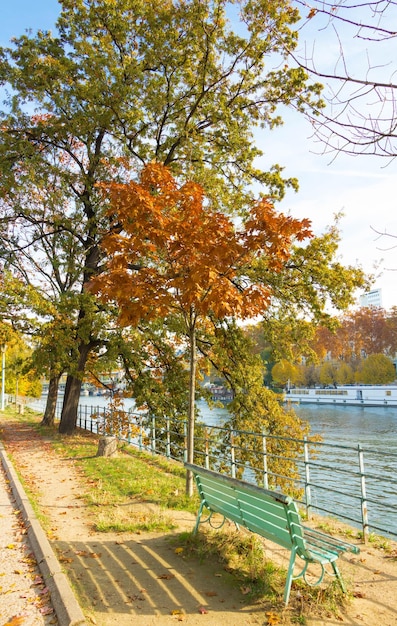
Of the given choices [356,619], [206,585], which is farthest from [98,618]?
[356,619]

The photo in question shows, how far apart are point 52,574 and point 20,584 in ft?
1.06

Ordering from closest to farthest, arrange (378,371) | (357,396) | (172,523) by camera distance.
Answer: (172,523) < (357,396) < (378,371)

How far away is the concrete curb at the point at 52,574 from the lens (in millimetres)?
3701

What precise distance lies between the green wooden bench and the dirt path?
364 millimetres

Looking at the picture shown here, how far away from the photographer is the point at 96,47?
45.7ft

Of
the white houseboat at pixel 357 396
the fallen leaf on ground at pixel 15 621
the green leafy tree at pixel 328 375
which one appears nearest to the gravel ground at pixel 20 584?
the fallen leaf on ground at pixel 15 621

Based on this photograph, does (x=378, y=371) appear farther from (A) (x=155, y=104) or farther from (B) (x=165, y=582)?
(B) (x=165, y=582)

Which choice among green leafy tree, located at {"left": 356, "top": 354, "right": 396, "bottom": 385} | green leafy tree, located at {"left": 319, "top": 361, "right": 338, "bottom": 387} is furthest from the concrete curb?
green leafy tree, located at {"left": 319, "top": 361, "right": 338, "bottom": 387}

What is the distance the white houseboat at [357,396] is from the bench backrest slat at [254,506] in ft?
159

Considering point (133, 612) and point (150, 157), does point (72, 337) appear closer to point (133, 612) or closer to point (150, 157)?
point (150, 157)

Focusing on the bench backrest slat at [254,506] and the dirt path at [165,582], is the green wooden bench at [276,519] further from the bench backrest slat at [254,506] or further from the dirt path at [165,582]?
the dirt path at [165,582]

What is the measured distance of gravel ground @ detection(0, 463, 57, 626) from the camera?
3.85m

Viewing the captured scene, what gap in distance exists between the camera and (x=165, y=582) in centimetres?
446

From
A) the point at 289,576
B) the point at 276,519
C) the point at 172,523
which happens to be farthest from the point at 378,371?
the point at 289,576
